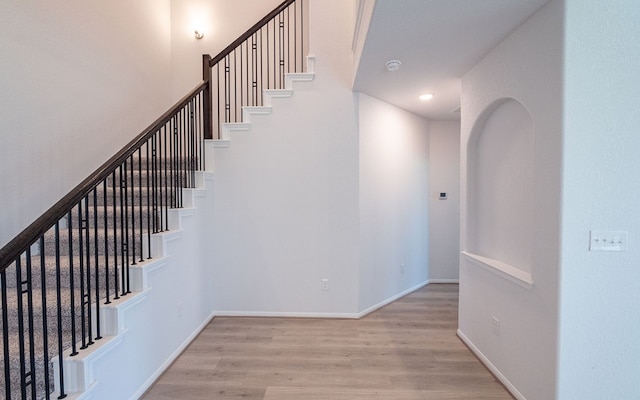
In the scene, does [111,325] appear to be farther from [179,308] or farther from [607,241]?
[607,241]

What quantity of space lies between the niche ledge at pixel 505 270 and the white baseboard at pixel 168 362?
2772mm

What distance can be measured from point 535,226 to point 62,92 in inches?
156

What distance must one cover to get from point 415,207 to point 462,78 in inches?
78.8

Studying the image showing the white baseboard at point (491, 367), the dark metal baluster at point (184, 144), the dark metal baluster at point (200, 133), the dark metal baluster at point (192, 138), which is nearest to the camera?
the white baseboard at point (491, 367)

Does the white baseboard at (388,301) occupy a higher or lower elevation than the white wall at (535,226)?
lower

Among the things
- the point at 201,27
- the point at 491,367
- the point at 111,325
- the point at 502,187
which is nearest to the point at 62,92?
the point at 111,325

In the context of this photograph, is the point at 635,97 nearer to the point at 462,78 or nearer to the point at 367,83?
the point at 462,78

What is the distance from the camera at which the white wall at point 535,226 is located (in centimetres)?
179

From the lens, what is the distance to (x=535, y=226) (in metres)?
1.95

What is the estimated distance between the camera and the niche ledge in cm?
204

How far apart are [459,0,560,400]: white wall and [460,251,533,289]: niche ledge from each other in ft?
0.06

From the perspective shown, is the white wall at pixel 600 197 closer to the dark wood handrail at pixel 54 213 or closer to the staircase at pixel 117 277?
the staircase at pixel 117 277

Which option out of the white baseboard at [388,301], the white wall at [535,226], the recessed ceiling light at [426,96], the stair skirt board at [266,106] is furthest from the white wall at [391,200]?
the white wall at [535,226]

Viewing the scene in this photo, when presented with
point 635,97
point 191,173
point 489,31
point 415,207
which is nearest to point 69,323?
point 191,173
